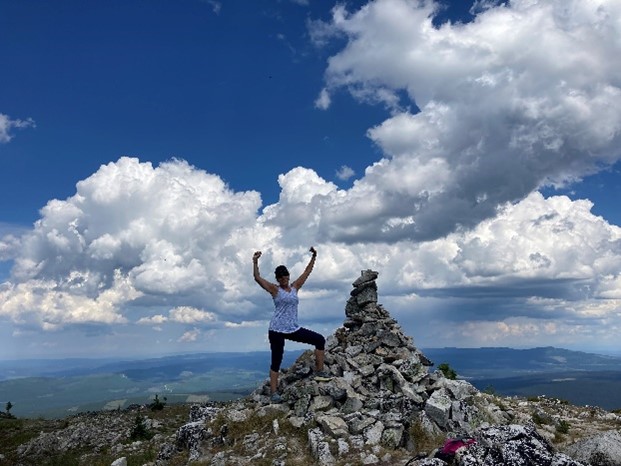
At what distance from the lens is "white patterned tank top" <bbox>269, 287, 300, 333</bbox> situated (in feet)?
61.4

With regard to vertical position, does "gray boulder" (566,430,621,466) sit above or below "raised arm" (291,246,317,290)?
below

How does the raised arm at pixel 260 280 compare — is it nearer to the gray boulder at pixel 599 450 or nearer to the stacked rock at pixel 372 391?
the stacked rock at pixel 372 391

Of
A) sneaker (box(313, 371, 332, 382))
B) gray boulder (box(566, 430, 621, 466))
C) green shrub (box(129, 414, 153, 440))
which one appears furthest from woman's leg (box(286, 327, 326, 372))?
green shrub (box(129, 414, 153, 440))

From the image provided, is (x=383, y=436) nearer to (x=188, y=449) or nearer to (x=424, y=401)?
(x=424, y=401)

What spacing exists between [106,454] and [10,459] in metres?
11.7

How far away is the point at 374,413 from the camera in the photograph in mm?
18172

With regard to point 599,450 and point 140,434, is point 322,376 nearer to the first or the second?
point 599,450

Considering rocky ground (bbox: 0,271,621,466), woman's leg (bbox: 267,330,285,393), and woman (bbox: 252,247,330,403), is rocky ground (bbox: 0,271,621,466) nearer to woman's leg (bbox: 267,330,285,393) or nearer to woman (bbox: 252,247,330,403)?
woman's leg (bbox: 267,330,285,393)

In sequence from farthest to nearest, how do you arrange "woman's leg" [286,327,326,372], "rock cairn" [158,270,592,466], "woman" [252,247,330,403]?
"woman's leg" [286,327,326,372] → "woman" [252,247,330,403] → "rock cairn" [158,270,592,466]

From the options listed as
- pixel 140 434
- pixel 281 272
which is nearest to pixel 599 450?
pixel 281 272

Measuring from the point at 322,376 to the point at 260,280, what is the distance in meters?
5.34

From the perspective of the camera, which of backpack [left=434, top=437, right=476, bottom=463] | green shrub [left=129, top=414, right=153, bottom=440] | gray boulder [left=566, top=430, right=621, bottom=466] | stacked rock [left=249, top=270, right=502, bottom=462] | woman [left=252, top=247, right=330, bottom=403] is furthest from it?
green shrub [left=129, top=414, right=153, bottom=440]

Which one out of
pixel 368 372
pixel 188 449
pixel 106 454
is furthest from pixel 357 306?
pixel 106 454

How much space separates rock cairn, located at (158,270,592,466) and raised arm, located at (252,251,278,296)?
426 centimetres
